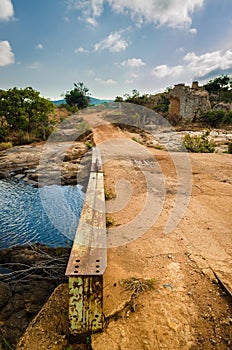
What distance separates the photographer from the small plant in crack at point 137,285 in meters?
2.05

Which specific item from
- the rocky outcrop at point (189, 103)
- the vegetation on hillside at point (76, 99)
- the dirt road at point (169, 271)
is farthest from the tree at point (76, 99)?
the dirt road at point (169, 271)

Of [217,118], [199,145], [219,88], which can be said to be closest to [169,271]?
[199,145]

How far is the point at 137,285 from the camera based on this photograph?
210cm

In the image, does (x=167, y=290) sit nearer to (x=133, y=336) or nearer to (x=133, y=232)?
(x=133, y=336)

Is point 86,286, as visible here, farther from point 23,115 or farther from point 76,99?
point 76,99

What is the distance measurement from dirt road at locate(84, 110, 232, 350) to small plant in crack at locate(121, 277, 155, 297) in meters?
0.05

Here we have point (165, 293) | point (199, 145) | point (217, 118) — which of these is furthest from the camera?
point (217, 118)

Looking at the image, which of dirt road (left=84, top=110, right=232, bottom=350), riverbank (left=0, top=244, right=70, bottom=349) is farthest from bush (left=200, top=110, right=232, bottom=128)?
riverbank (left=0, top=244, right=70, bottom=349)

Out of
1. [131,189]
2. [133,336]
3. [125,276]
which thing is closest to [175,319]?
[133,336]

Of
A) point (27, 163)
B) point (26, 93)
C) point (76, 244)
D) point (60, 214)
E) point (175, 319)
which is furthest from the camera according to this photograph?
point (26, 93)

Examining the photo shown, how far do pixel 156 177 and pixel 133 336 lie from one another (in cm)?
462

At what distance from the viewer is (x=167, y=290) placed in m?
2.08

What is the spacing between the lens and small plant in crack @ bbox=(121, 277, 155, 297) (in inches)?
80.9

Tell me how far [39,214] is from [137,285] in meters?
4.31
